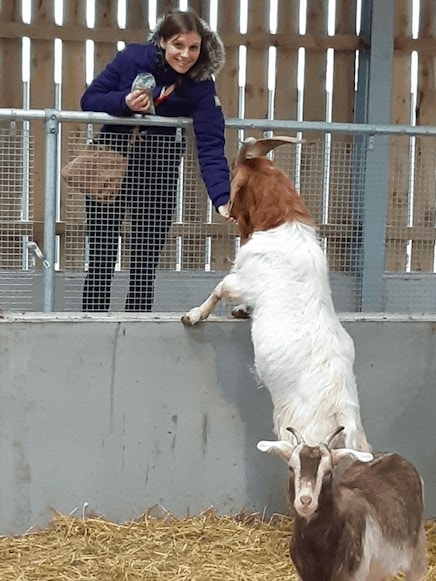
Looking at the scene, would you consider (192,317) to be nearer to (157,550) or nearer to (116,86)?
(157,550)

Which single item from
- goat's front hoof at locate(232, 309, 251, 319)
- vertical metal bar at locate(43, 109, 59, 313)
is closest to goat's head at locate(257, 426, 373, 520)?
goat's front hoof at locate(232, 309, 251, 319)

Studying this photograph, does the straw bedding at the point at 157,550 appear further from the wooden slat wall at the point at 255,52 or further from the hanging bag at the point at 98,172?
the wooden slat wall at the point at 255,52

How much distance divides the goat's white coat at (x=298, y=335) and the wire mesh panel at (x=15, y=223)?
1.24 metres

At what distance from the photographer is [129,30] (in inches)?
345

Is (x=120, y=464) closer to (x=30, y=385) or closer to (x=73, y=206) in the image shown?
(x=30, y=385)

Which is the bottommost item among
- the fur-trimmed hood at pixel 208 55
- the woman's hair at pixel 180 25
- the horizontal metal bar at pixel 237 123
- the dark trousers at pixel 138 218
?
the dark trousers at pixel 138 218

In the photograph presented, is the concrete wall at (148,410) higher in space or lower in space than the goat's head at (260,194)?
lower

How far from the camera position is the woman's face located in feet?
17.6

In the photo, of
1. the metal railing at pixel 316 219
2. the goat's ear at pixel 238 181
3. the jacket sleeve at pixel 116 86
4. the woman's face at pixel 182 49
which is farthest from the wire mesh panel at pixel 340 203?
the jacket sleeve at pixel 116 86

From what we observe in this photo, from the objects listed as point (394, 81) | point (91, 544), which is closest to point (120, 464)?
point (91, 544)

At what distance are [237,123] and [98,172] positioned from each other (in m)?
0.84

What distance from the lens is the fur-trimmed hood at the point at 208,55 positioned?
5480mm

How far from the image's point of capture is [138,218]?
5.65 meters

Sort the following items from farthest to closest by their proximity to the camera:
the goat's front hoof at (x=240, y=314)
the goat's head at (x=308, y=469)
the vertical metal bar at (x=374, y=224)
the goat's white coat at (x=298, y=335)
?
the vertical metal bar at (x=374, y=224)
the goat's front hoof at (x=240, y=314)
the goat's white coat at (x=298, y=335)
the goat's head at (x=308, y=469)
